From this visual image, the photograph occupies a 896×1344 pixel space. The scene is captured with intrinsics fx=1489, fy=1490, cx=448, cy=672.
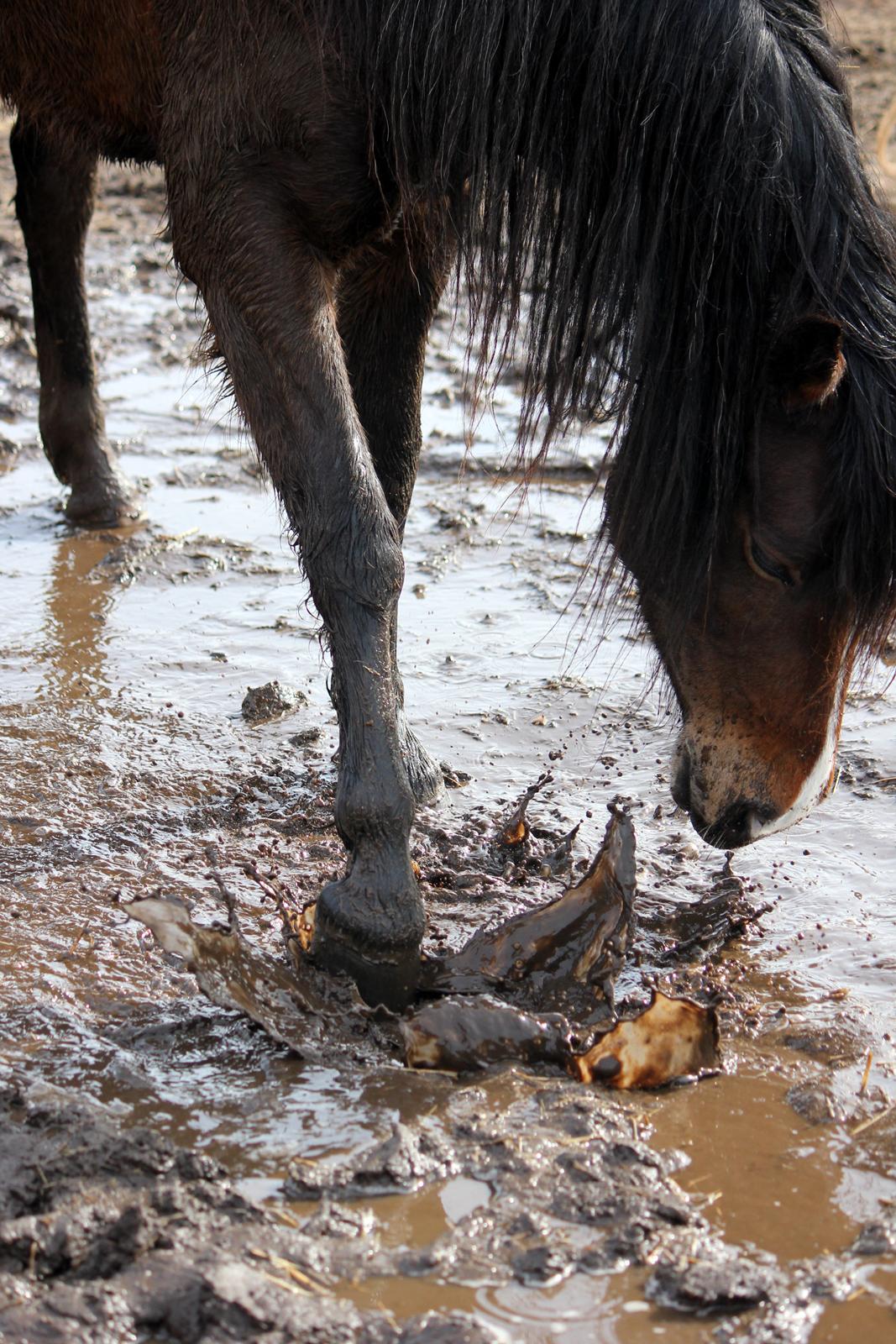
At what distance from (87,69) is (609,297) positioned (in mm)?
1386

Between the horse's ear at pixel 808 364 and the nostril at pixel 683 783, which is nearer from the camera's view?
the horse's ear at pixel 808 364

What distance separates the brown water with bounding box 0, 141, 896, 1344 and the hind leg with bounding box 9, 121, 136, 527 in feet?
0.48

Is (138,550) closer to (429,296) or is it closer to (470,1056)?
(429,296)

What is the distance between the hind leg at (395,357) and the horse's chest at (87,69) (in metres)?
0.57

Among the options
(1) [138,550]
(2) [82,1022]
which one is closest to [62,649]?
(1) [138,550]

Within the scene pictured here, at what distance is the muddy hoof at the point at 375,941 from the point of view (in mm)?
2559

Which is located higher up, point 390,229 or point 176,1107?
point 390,229

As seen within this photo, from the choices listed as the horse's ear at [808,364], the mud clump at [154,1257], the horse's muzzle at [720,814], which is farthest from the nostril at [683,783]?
the mud clump at [154,1257]

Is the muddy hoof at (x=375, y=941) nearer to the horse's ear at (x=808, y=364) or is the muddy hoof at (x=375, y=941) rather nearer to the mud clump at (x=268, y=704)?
the horse's ear at (x=808, y=364)

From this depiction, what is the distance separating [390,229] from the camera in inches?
119

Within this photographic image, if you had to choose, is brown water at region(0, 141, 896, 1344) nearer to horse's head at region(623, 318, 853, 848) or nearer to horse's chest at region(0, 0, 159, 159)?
horse's head at region(623, 318, 853, 848)

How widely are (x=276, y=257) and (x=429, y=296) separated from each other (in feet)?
2.50

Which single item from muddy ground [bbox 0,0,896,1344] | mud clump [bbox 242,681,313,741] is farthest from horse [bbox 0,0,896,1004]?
mud clump [bbox 242,681,313,741]

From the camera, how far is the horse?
2461 mm
